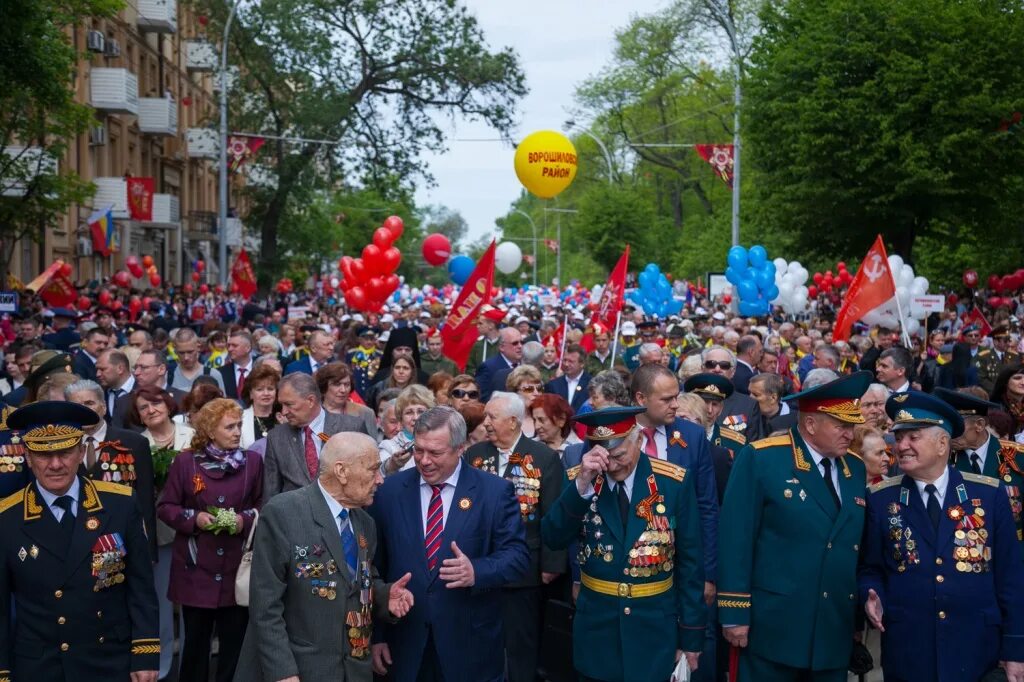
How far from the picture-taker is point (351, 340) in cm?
1833

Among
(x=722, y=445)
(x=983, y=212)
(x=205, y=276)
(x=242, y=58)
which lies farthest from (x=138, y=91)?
(x=722, y=445)

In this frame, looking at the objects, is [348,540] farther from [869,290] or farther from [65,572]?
[869,290]

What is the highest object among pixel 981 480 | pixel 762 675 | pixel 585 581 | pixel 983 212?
pixel 983 212

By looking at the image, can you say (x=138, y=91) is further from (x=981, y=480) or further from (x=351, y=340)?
(x=981, y=480)

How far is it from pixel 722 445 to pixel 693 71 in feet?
185

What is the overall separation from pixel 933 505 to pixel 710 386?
3.38 m

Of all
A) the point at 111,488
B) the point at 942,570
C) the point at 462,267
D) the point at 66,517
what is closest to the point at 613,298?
the point at 942,570

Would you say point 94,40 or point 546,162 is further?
point 94,40

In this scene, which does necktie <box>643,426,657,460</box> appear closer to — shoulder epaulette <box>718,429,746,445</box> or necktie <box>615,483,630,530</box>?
necktie <box>615,483,630,530</box>

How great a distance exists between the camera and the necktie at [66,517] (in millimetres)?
6082

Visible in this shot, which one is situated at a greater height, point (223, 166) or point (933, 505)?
point (223, 166)

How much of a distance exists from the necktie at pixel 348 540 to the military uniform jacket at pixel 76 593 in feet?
3.53

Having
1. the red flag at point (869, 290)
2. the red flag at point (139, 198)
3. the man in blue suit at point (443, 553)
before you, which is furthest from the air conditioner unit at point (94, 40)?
the man in blue suit at point (443, 553)

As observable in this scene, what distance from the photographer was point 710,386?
9.64 m
